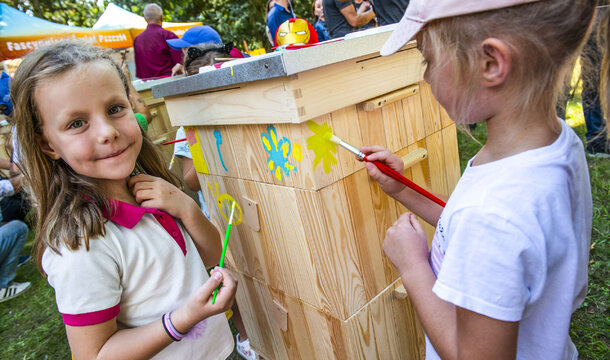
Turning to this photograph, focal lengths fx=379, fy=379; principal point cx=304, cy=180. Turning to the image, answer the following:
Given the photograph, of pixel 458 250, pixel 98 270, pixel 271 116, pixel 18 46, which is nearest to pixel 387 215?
pixel 271 116

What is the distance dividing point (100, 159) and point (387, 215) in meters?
0.89

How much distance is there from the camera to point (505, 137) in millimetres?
709

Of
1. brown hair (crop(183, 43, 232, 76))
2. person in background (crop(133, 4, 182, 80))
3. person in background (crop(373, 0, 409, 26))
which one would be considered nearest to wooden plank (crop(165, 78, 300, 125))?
brown hair (crop(183, 43, 232, 76))

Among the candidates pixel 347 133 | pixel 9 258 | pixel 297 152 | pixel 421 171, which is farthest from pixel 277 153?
pixel 9 258

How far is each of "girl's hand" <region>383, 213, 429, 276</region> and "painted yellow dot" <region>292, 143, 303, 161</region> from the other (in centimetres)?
32

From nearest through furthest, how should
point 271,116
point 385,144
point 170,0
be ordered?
point 271,116, point 385,144, point 170,0

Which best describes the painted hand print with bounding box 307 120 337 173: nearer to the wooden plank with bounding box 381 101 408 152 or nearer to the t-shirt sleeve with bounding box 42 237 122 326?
the wooden plank with bounding box 381 101 408 152

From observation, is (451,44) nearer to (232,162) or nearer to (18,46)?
(232,162)

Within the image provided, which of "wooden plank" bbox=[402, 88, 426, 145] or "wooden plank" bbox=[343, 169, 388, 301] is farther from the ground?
"wooden plank" bbox=[402, 88, 426, 145]

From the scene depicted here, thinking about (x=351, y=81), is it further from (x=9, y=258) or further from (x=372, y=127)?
(x=9, y=258)

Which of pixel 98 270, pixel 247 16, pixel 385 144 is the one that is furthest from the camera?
pixel 247 16

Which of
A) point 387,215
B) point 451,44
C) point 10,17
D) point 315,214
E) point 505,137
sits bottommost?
point 387,215

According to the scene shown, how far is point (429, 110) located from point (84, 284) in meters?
1.18

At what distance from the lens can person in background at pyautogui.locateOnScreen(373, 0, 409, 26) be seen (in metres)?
2.86
